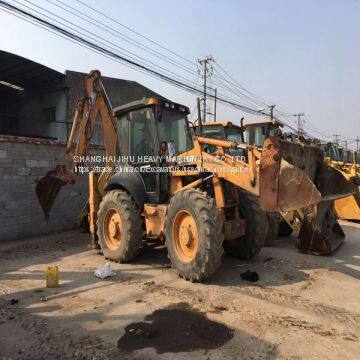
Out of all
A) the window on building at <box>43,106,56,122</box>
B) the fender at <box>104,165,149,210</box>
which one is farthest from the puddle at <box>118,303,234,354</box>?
the window on building at <box>43,106,56,122</box>

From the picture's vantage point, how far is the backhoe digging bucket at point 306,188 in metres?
4.71

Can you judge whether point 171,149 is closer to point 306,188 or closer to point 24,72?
point 306,188

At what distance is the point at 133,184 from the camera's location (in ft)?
22.0

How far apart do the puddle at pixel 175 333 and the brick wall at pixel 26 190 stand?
552 cm

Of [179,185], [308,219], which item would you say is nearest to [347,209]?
[308,219]

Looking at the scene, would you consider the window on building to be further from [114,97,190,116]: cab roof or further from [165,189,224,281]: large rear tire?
[165,189,224,281]: large rear tire

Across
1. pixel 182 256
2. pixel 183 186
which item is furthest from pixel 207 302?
pixel 183 186

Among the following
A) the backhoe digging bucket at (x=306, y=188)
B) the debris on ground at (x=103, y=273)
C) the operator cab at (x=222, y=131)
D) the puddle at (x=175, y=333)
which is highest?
the operator cab at (x=222, y=131)

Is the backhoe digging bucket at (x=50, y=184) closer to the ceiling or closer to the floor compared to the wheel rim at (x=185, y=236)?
closer to the ceiling

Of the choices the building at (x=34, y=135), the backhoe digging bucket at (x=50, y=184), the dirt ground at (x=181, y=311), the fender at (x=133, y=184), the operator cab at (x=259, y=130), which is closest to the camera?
the dirt ground at (x=181, y=311)

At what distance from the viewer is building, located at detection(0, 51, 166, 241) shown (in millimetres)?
8578

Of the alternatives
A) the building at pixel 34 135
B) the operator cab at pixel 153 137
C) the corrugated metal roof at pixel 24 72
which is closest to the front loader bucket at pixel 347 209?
the operator cab at pixel 153 137

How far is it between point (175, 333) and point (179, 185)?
9.33 ft

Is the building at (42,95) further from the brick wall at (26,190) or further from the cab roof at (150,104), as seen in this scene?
the cab roof at (150,104)
